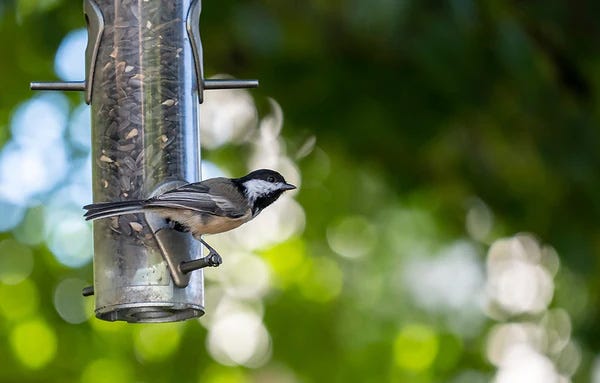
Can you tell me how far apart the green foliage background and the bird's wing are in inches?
36.5

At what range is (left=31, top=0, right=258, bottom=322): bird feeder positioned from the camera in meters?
5.04

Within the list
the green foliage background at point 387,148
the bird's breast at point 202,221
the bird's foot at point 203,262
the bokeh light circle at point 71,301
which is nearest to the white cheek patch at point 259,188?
the bird's breast at point 202,221

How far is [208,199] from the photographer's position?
4.89 m

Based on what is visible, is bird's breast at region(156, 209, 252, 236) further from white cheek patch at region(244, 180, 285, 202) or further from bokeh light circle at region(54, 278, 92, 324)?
bokeh light circle at region(54, 278, 92, 324)

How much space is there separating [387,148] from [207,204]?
328 centimetres

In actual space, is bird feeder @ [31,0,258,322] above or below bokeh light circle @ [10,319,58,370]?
above

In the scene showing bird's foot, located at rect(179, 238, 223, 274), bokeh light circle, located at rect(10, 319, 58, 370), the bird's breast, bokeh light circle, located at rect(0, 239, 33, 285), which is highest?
bokeh light circle, located at rect(0, 239, 33, 285)

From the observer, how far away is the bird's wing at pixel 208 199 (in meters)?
4.84

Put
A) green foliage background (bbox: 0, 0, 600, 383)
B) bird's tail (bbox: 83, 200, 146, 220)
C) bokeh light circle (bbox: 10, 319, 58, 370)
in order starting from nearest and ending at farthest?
bird's tail (bbox: 83, 200, 146, 220) < green foliage background (bbox: 0, 0, 600, 383) < bokeh light circle (bbox: 10, 319, 58, 370)

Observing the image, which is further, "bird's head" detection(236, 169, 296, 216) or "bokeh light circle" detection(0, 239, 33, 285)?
"bokeh light circle" detection(0, 239, 33, 285)

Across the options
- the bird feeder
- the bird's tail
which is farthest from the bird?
the bird feeder

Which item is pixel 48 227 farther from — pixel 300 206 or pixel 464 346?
pixel 464 346

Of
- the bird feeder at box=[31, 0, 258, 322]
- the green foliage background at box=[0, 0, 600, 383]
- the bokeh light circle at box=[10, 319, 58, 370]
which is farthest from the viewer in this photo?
the bokeh light circle at box=[10, 319, 58, 370]

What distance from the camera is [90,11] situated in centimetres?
542
